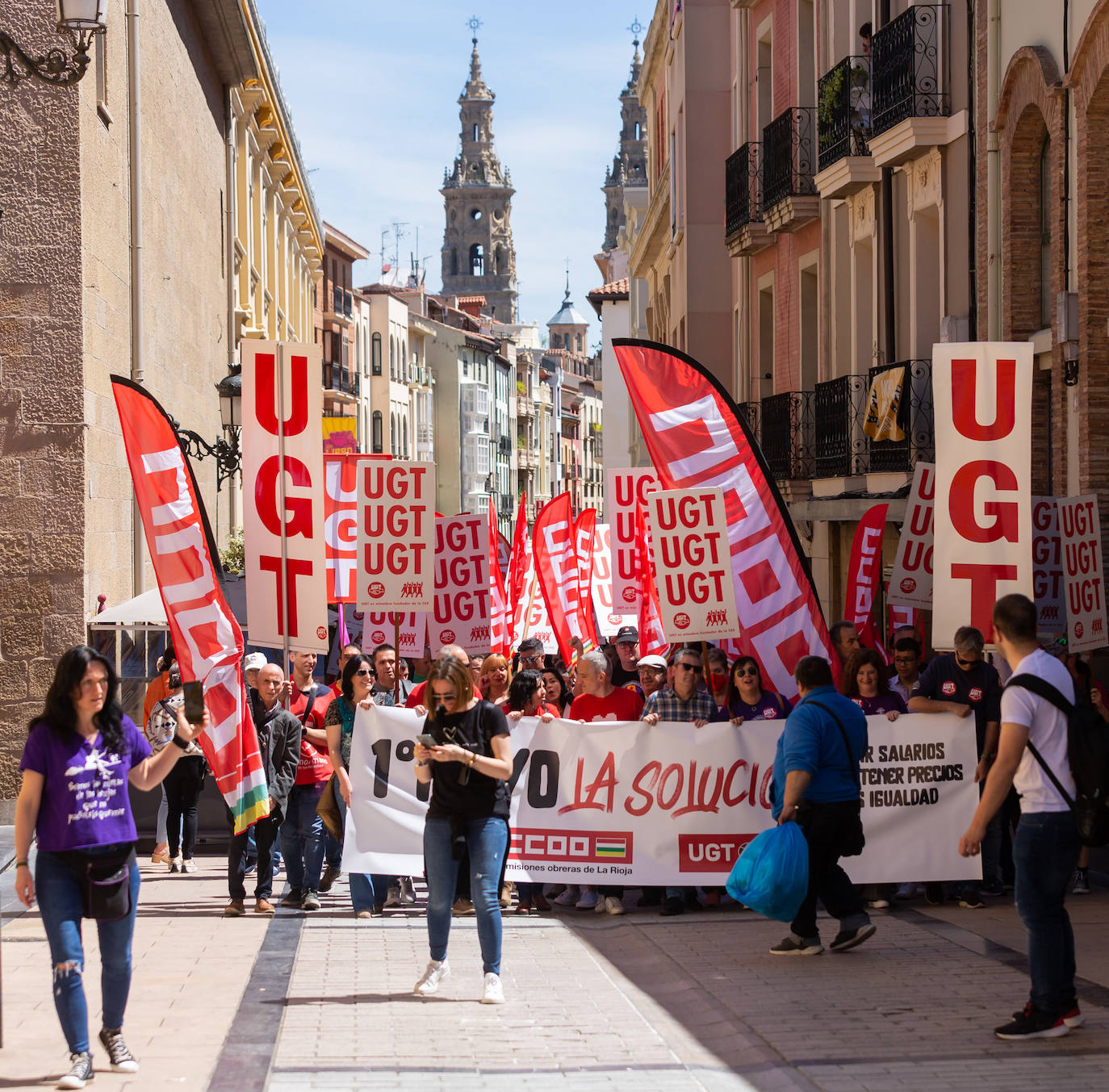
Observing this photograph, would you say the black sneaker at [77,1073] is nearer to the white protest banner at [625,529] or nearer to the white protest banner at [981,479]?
the white protest banner at [981,479]

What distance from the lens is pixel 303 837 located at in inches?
454

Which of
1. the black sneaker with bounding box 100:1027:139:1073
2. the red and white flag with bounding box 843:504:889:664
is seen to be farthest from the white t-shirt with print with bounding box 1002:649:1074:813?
the red and white flag with bounding box 843:504:889:664

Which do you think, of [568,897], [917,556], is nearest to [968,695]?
[568,897]

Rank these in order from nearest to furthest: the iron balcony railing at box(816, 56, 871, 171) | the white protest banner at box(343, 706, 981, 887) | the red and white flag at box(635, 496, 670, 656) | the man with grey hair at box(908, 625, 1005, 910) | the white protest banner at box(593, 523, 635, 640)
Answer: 1. the man with grey hair at box(908, 625, 1005, 910)
2. the white protest banner at box(343, 706, 981, 887)
3. the red and white flag at box(635, 496, 670, 656)
4. the iron balcony railing at box(816, 56, 871, 171)
5. the white protest banner at box(593, 523, 635, 640)

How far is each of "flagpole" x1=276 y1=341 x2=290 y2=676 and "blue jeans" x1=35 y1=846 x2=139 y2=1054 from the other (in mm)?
4028

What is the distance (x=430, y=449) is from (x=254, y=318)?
2628 inches

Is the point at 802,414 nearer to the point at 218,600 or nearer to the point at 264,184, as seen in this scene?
the point at 218,600

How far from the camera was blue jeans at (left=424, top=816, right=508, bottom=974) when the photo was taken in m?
8.38

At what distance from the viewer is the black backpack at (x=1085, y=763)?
7309 millimetres

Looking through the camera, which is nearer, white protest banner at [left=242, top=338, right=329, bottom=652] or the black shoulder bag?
the black shoulder bag

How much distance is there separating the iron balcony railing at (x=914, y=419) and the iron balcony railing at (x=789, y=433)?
149 inches

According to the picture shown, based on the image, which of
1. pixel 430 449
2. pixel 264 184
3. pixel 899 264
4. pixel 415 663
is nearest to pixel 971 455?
pixel 415 663

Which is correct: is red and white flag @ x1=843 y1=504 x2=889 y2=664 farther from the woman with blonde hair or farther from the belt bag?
the belt bag

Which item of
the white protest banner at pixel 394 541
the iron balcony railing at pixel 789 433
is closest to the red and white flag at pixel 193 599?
the white protest banner at pixel 394 541
